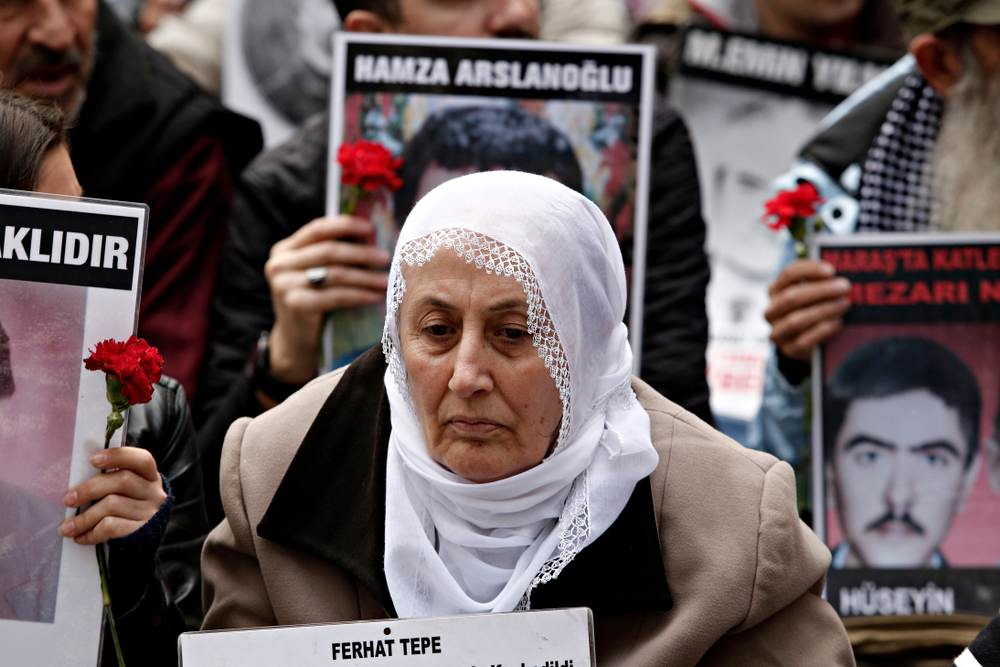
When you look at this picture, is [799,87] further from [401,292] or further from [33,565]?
[33,565]

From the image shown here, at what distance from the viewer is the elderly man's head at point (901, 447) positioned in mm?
3260

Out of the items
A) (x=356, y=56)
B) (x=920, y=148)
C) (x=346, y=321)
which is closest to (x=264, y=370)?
(x=346, y=321)

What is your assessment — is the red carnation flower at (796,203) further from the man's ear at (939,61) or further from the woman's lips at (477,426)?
the woman's lips at (477,426)

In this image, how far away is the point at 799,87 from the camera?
4980 millimetres

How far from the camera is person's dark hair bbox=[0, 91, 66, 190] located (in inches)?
101

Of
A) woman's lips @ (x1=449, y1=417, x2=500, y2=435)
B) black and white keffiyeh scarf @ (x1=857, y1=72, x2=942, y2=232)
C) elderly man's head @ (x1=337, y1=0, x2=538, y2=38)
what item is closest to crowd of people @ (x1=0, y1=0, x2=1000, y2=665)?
woman's lips @ (x1=449, y1=417, x2=500, y2=435)

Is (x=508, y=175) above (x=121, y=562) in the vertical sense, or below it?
above

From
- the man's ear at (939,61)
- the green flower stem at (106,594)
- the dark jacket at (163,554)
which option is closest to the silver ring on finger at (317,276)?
the dark jacket at (163,554)

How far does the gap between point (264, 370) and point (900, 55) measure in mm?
3160

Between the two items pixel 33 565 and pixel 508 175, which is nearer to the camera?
pixel 33 565

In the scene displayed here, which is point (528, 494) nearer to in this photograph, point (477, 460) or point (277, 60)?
point (477, 460)

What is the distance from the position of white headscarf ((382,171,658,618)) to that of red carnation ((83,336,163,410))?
54cm

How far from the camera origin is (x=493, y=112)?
3.52 m

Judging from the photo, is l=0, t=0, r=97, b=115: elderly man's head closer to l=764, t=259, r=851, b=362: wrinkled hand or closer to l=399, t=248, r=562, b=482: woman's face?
l=399, t=248, r=562, b=482: woman's face
